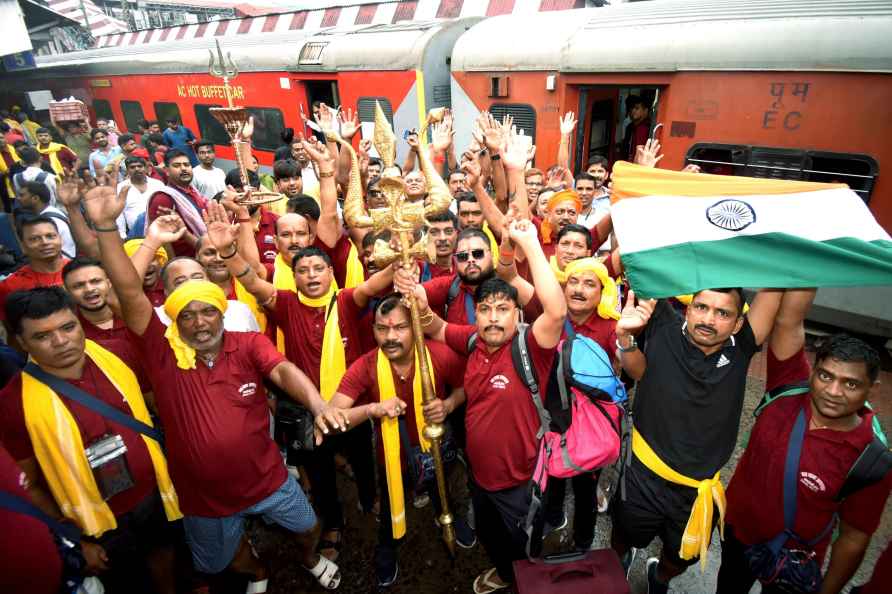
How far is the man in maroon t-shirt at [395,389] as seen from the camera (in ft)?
8.14

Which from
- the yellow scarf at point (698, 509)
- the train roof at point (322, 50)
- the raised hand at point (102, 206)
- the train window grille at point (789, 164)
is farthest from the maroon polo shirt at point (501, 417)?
the train roof at point (322, 50)

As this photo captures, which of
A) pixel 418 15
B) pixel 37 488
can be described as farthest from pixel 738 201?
pixel 418 15

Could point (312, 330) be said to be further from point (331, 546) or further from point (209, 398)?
point (331, 546)

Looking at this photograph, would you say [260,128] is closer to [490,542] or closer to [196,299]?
[196,299]

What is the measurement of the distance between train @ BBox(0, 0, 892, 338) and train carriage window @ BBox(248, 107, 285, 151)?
0.19 feet

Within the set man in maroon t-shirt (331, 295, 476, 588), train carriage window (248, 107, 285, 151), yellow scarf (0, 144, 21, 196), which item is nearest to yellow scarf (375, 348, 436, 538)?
man in maroon t-shirt (331, 295, 476, 588)

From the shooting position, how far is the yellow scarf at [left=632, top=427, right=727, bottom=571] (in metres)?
2.31

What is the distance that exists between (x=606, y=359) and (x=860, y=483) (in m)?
1.07

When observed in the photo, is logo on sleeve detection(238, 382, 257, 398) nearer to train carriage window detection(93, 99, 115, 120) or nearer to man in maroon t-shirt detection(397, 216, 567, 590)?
man in maroon t-shirt detection(397, 216, 567, 590)

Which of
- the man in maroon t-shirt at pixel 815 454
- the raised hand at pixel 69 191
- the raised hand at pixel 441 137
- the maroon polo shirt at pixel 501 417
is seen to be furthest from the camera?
the raised hand at pixel 441 137

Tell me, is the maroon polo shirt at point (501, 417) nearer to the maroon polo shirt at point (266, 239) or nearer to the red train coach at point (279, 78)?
the maroon polo shirt at point (266, 239)

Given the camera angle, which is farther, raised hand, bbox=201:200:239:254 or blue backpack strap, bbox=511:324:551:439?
raised hand, bbox=201:200:239:254

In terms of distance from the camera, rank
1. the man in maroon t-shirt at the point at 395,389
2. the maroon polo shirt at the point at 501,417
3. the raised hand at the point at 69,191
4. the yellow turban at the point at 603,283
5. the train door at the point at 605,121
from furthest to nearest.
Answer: the train door at the point at 605,121 < the raised hand at the point at 69,191 < the yellow turban at the point at 603,283 < the man in maroon t-shirt at the point at 395,389 < the maroon polo shirt at the point at 501,417

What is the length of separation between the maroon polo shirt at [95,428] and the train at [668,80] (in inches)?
219
